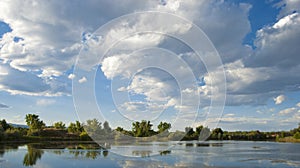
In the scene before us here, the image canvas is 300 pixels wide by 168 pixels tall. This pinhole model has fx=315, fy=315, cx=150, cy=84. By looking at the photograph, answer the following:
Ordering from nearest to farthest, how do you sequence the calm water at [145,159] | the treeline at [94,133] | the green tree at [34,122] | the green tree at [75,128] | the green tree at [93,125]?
the green tree at [93,125]
the calm water at [145,159]
the treeline at [94,133]
the green tree at [34,122]
the green tree at [75,128]

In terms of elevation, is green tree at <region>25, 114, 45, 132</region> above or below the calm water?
above

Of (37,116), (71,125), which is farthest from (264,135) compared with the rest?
(37,116)

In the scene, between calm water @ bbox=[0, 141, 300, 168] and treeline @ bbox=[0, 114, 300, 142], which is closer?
calm water @ bbox=[0, 141, 300, 168]

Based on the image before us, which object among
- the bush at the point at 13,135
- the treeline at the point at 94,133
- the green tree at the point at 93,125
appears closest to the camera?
the green tree at the point at 93,125

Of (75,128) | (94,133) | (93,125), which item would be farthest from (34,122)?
(93,125)

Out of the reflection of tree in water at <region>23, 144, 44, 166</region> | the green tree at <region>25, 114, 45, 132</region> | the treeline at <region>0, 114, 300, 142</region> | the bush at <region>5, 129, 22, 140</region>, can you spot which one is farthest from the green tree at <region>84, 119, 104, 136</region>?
the green tree at <region>25, 114, 45, 132</region>

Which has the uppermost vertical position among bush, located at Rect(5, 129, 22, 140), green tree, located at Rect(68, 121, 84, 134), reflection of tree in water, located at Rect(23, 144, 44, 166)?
green tree, located at Rect(68, 121, 84, 134)

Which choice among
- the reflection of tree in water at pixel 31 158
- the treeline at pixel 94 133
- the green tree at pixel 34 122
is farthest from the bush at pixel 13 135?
the reflection of tree in water at pixel 31 158

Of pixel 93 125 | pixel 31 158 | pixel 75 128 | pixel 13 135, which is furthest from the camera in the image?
pixel 75 128

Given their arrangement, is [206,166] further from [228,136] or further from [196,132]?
[228,136]

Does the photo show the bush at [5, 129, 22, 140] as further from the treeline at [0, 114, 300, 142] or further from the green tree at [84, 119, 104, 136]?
the green tree at [84, 119, 104, 136]

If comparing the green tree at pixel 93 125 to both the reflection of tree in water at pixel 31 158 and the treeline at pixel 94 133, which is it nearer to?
the treeline at pixel 94 133

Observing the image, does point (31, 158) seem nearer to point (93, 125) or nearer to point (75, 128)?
point (93, 125)

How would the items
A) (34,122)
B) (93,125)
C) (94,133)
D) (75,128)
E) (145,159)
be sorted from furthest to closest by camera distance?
1. (75,128)
2. (34,122)
3. (94,133)
4. (145,159)
5. (93,125)
